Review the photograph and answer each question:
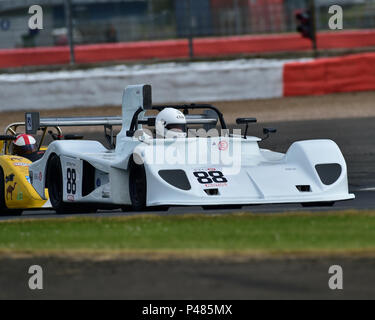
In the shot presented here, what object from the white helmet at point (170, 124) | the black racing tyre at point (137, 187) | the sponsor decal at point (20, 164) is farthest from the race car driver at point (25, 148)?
the black racing tyre at point (137, 187)

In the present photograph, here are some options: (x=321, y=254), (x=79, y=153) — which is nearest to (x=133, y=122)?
(x=79, y=153)

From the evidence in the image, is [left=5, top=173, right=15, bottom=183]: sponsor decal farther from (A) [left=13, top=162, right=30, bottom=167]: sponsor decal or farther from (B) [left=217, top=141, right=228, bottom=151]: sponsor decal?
(B) [left=217, top=141, right=228, bottom=151]: sponsor decal

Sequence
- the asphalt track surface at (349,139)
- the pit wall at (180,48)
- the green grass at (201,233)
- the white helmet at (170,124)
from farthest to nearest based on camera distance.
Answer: the pit wall at (180,48)
the asphalt track surface at (349,139)
the white helmet at (170,124)
the green grass at (201,233)

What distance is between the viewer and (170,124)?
428 inches

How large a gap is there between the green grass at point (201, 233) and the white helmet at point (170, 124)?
189 cm

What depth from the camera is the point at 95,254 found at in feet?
22.5

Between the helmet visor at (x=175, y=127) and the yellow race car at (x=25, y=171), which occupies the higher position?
the helmet visor at (x=175, y=127)

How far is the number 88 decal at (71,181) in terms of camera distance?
37.5ft

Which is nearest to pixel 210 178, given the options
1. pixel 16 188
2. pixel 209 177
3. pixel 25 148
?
pixel 209 177

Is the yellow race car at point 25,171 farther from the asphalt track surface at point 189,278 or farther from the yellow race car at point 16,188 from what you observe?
the asphalt track surface at point 189,278

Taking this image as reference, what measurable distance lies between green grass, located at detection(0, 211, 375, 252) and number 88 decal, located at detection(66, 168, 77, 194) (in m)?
2.05

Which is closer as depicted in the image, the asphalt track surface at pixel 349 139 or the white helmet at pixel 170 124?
the white helmet at pixel 170 124

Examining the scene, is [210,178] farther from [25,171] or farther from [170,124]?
[25,171]

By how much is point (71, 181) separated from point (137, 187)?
135 centimetres
